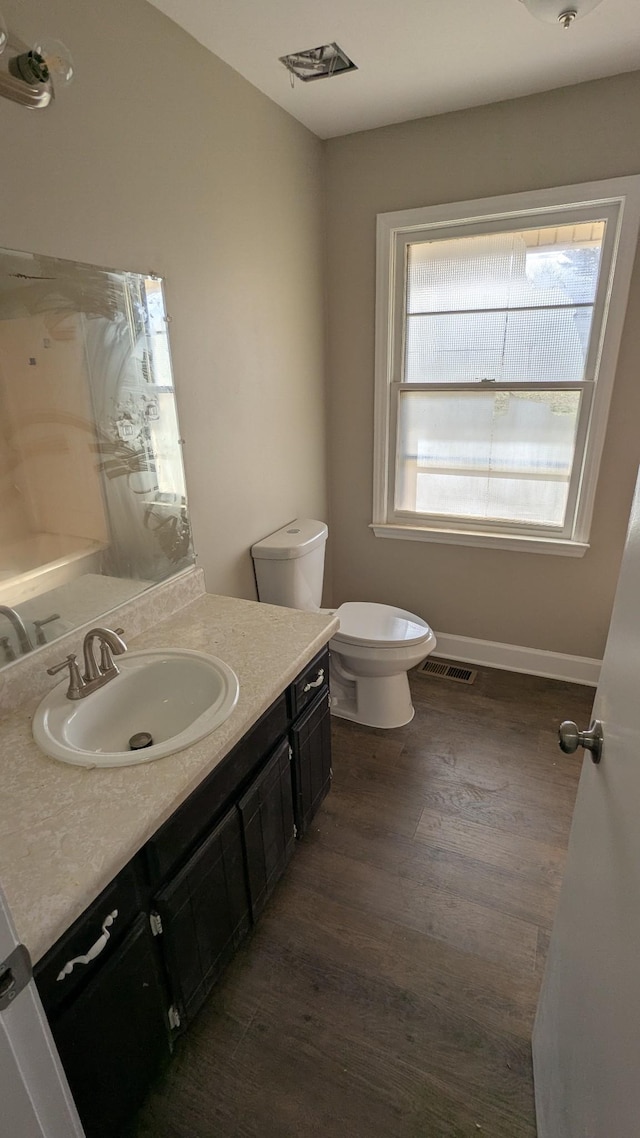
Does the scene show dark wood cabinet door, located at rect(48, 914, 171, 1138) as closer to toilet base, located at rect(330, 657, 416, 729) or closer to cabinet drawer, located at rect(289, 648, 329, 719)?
cabinet drawer, located at rect(289, 648, 329, 719)

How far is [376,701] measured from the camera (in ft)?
7.71

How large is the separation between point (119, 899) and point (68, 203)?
1502 millimetres

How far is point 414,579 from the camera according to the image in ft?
9.43

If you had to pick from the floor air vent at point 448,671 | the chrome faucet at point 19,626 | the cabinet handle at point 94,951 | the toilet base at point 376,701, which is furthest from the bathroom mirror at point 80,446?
the floor air vent at point 448,671

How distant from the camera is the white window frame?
2.06m

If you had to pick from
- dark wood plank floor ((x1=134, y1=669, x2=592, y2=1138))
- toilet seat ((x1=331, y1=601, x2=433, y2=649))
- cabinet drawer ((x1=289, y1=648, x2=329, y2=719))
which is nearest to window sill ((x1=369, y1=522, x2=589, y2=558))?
toilet seat ((x1=331, y1=601, x2=433, y2=649))

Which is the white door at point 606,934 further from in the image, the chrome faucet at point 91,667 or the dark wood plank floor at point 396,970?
the chrome faucet at point 91,667

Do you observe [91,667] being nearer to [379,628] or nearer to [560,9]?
[379,628]

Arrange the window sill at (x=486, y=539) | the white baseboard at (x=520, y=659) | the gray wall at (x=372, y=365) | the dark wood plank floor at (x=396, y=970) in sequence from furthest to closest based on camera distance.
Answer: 1. the white baseboard at (x=520, y=659)
2. the window sill at (x=486, y=539)
3. the gray wall at (x=372, y=365)
4. the dark wood plank floor at (x=396, y=970)

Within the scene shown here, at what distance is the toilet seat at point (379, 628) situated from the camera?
217 cm

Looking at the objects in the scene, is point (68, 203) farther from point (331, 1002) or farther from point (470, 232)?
point (331, 1002)

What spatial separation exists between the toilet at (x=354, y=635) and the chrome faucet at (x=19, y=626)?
40.4 inches

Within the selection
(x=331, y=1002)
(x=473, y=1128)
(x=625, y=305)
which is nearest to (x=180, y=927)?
(x=331, y=1002)

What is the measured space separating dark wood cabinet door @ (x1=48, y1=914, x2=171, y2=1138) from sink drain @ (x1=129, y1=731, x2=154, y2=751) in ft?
1.24
